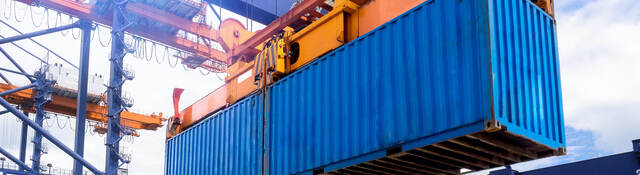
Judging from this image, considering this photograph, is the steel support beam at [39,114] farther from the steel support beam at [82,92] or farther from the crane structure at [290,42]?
the crane structure at [290,42]

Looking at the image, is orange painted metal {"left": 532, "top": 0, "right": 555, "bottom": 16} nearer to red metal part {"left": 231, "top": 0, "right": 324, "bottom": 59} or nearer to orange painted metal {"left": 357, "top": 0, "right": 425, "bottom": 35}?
orange painted metal {"left": 357, "top": 0, "right": 425, "bottom": 35}

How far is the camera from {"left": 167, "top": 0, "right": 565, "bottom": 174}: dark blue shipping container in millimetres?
8375

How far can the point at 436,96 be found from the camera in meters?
8.83

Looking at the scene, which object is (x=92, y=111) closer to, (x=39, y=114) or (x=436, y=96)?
(x=39, y=114)

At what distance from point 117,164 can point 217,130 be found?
374 inches

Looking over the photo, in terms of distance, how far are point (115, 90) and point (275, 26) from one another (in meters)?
10.1

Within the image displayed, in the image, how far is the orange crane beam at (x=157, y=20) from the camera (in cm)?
2164

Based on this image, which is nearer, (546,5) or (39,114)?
(546,5)

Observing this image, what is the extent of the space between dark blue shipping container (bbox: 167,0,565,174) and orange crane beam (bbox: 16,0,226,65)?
1016 cm

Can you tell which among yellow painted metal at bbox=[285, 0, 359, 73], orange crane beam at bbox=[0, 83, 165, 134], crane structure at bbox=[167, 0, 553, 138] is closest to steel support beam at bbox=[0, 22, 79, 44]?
orange crane beam at bbox=[0, 83, 165, 134]

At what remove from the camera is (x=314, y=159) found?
10.9m

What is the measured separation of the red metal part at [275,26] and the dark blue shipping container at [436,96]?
230 cm

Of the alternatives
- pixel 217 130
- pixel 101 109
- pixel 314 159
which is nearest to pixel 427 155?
pixel 314 159

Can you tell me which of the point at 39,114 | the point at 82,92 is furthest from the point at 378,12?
the point at 39,114
